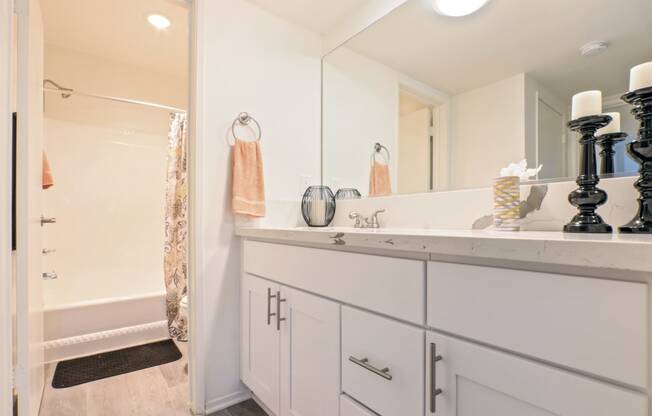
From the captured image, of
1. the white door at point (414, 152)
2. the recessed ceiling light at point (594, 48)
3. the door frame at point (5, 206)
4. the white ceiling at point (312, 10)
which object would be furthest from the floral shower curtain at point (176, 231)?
the recessed ceiling light at point (594, 48)

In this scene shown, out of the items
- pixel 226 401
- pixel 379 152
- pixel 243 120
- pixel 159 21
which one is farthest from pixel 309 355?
pixel 159 21

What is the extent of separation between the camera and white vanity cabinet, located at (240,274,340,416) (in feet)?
3.47

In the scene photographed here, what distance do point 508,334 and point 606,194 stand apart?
58 centimetres

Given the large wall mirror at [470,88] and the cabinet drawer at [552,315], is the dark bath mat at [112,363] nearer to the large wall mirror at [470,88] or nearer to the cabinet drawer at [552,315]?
the large wall mirror at [470,88]

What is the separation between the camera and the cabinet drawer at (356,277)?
80 centimetres

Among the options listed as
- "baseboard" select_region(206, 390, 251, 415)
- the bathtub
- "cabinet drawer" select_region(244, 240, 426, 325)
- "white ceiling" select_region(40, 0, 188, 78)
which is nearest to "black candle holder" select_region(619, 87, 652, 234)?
"cabinet drawer" select_region(244, 240, 426, 325)

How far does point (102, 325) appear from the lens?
83.0 inches

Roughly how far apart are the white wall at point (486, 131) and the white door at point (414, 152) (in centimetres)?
13

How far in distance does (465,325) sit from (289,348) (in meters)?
0.76

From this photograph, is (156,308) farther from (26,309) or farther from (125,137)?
(125,137)

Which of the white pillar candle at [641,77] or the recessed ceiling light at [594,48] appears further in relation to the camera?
the recessed ceiling light at [594,48]

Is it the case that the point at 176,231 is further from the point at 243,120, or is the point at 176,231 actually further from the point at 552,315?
the point at 552,315

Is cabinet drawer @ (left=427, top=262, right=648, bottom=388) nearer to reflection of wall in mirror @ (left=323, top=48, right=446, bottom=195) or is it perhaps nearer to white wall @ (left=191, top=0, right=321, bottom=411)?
reflection of wall in mirror @ (left=323, top=48, right=446, bottom=195)

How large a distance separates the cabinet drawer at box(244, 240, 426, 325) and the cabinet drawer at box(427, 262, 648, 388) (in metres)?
0.07
